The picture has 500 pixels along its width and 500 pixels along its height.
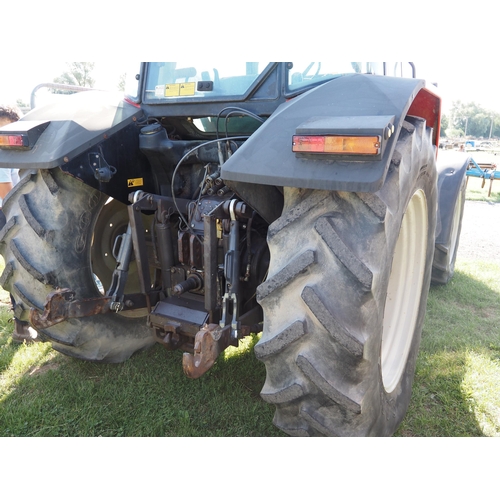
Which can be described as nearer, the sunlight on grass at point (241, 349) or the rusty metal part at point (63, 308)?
the rusty metal part at point (63, 308)

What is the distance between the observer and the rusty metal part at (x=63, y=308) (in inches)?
84.3

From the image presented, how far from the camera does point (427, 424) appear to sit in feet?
8.02

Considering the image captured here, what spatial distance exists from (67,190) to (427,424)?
2.36 metres

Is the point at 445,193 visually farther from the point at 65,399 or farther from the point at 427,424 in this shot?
the point at 65,399

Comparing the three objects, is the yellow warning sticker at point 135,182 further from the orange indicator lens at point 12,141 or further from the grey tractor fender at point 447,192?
the grey tractor fender at point 447,192

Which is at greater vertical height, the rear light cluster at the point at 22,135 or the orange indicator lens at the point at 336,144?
the orange indicator lens at the point at 336,144

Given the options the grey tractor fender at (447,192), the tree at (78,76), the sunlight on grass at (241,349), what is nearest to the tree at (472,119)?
the tree at (78,76)

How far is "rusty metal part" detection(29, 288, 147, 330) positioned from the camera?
84.3 inches

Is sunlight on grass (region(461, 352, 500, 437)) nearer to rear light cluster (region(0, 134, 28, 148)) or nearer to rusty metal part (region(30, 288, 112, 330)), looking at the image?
rusty metal part (region(30, 288, 112, 330))

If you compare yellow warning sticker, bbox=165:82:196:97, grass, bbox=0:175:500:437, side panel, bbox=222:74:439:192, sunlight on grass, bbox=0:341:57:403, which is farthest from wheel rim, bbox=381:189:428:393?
sunlight on grass, bbox=0:341:57:403

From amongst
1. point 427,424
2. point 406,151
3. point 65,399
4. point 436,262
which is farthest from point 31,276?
point 436,262

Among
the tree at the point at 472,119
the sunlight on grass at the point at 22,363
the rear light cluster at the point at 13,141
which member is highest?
the rear light cluster at the point at 13,141

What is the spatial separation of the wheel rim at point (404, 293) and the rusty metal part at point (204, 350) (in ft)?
3.12

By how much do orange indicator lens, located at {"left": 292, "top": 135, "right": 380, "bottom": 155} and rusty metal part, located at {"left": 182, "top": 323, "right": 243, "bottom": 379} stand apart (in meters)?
0.85
